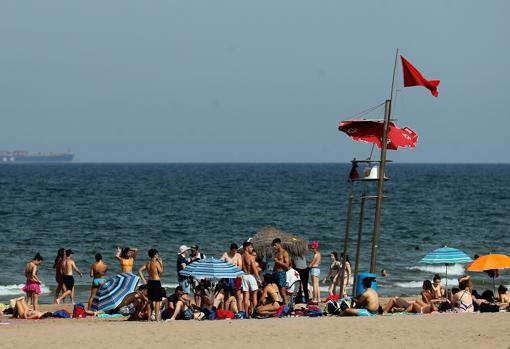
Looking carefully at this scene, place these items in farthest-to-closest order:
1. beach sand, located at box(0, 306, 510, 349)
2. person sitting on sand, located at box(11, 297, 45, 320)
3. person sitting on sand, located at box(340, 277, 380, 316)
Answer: person sitting on sand, located at box(11, 297, 45, 320), person sitting on sand, located at box(340, 277, 380, 316), beach sand, located at box(0, 306, 510, 349)

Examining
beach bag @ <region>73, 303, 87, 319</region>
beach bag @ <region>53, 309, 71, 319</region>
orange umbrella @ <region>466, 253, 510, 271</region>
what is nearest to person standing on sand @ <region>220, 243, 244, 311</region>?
beach bag @ <region>73, 303, 87, 319</region>

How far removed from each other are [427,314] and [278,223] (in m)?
38.3

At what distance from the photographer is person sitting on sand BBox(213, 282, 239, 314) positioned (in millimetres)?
18312

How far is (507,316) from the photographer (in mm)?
16844

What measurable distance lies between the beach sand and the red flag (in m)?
4.64

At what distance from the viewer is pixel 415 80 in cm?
1895

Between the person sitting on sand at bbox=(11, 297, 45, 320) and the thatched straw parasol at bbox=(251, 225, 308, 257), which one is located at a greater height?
the thatched straw parasol at bbox=(251, 225, 308, 257)

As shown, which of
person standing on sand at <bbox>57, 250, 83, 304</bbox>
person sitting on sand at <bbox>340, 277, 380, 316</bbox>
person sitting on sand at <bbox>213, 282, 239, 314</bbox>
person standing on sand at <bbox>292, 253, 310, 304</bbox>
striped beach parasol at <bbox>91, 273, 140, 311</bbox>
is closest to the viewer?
person sitting on sand at <bbox>340, 277, 380, 316</bbox>

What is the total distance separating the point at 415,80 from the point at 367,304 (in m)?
4.64

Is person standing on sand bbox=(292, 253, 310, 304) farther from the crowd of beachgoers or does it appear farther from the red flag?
the red flag

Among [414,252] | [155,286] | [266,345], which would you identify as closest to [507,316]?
[266,345]

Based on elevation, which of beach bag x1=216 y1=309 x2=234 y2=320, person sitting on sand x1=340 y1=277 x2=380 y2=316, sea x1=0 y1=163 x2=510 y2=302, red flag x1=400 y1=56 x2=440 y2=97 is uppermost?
red flag x1=400 y1=56 x2=440 y2=97

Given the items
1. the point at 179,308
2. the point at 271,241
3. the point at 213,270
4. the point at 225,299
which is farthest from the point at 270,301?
the point at 271,241

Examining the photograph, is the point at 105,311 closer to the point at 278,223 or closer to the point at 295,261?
the point at 295,261
